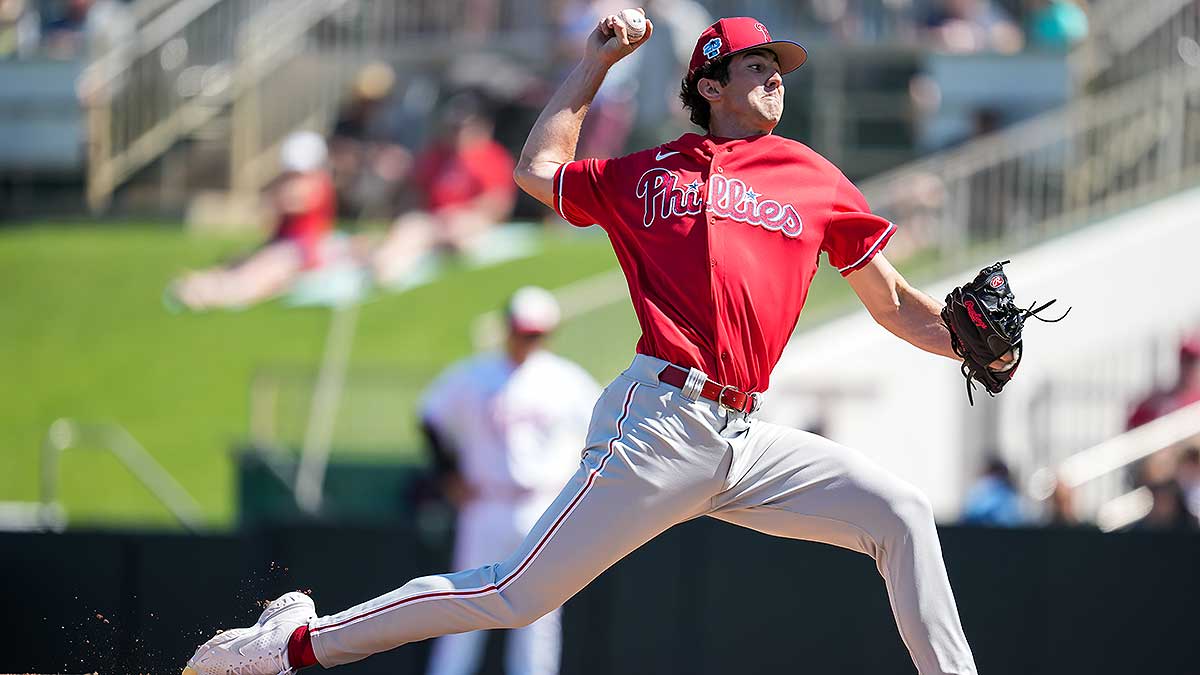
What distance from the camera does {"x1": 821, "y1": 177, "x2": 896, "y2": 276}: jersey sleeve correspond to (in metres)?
4.95

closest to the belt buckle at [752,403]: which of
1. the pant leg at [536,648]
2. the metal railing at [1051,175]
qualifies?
the pant leg at [536,648]

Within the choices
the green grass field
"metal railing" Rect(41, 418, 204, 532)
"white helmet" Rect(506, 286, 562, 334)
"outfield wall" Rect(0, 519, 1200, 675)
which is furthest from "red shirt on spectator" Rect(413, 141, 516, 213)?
"white helmet" Rect(506, 286, 562, 334)

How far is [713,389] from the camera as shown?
4805 mm

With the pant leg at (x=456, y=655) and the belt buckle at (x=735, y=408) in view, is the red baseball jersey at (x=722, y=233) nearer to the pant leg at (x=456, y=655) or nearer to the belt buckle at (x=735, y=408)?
the belt buckle at (x=735, y=408)

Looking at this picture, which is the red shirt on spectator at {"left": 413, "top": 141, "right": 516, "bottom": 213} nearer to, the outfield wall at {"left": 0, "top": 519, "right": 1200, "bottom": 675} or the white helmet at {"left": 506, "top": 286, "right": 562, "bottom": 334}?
the outfield wall at {"left": 0, "top": 519, "right": 1200, "bottom": 675}

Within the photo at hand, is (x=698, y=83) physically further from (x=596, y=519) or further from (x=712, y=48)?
(x=596, y=519)

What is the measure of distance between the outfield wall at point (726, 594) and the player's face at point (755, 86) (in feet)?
13.0

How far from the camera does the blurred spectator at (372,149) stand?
14906 millimetres

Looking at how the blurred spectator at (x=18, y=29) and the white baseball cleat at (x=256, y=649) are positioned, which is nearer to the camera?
the white baseball cleat at (x=256, y=649)

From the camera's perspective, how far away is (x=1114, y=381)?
1136 centimetres

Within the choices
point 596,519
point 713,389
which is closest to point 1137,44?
point 713,389

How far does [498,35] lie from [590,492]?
42.1ft

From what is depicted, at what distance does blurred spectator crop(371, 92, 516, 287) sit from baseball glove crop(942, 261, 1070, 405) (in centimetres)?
891

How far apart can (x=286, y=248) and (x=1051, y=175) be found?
20.1 ft
